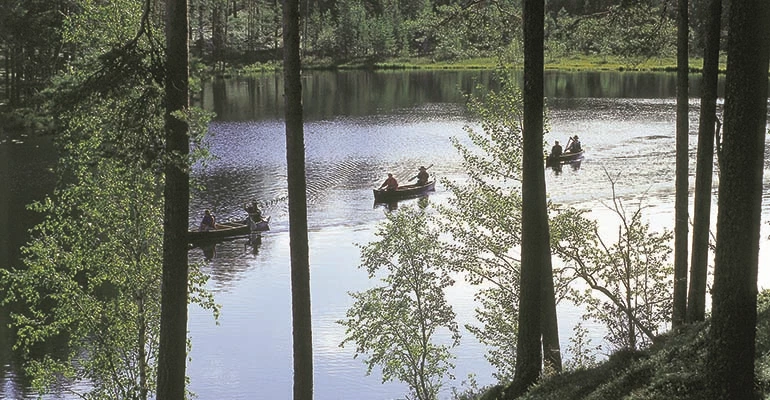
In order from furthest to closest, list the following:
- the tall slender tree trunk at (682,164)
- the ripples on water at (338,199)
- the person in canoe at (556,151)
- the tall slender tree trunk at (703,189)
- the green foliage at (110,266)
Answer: the person in canoe at (556,151)
the ripples on water at (338,199)
the green foliage at (110,266)
the tall slender tree trunk at (682,164)
the tall slender tree trunk at (703,189)

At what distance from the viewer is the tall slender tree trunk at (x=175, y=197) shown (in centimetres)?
1166

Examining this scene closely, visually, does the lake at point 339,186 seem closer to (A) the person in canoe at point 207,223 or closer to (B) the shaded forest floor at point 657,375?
(A) the person in canoe at point 207,223

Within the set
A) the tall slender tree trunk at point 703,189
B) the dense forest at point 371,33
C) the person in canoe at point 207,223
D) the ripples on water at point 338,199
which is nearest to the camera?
the tall slender tree trunk at point 703,189

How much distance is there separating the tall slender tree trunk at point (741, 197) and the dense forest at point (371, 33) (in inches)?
229

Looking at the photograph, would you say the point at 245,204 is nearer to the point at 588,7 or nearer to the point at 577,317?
the point at 577,317

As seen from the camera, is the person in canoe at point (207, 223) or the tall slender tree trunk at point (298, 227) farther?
the person in canoe at point (207, 223)

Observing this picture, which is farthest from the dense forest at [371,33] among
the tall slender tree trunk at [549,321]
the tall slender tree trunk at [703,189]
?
the tall slender tree trunk at [549,321]

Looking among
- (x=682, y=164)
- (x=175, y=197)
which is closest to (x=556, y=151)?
(x=682, y=164)

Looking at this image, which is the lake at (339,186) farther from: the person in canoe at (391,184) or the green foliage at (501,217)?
the green foliage at (501,217)

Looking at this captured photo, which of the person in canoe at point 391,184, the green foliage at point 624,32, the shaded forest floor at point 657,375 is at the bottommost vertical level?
the person in canoe at point 391,184

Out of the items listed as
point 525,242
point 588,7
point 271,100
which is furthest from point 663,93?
point 525,242

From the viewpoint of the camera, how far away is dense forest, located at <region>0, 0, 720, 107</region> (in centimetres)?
1596

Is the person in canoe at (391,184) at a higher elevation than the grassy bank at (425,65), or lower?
lower

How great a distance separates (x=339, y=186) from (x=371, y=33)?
8411 cm
